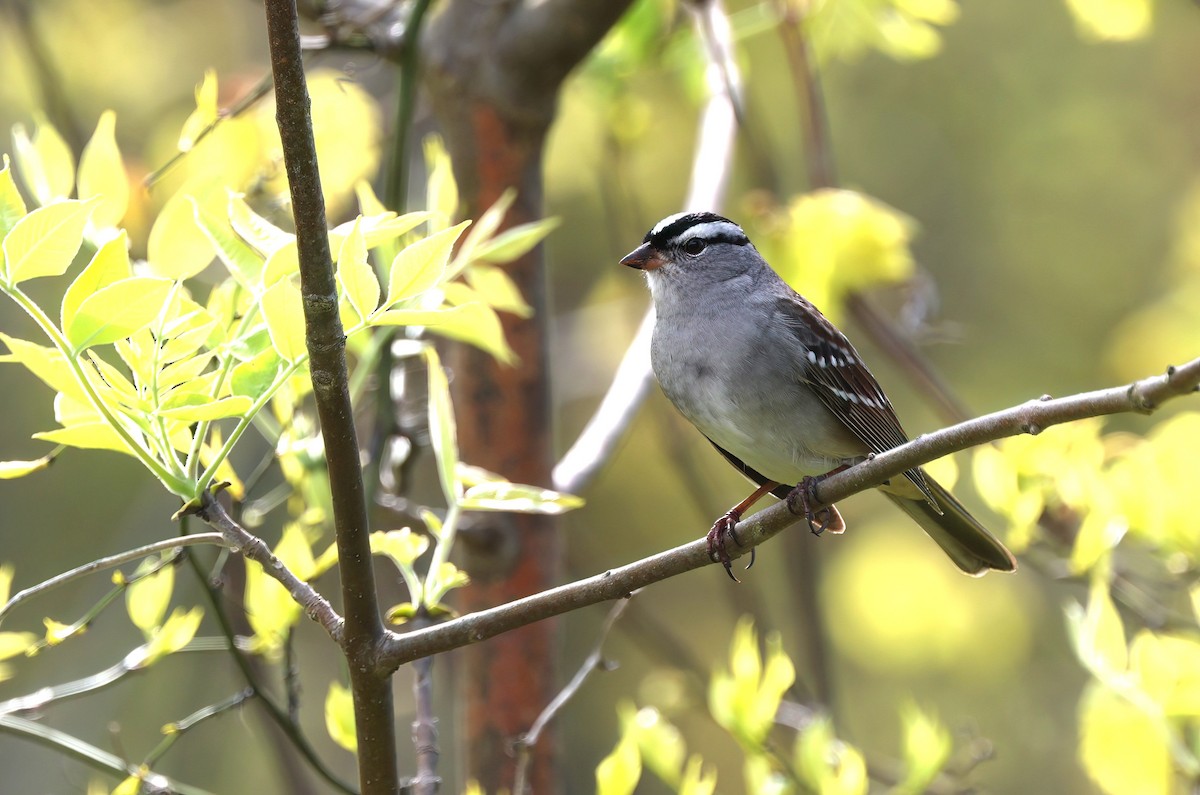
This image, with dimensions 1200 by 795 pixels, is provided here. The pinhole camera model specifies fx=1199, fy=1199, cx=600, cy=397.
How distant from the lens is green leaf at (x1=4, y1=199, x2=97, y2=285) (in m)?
1.22

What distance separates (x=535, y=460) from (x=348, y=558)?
1412 millimetres

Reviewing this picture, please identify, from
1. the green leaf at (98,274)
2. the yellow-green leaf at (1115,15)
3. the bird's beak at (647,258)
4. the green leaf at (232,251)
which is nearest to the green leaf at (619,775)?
the green leaf at (232,251)

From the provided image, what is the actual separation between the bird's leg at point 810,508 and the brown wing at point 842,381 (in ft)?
0.61

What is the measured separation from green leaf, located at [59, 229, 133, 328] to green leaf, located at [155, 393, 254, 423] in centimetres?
14

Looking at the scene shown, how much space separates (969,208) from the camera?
21.8 ft

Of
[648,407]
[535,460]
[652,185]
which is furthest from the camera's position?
[652,185]

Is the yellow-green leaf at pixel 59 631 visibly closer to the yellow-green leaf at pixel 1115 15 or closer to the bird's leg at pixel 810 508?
the bird's leg at pixel 810 508

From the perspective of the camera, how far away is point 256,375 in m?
1.34

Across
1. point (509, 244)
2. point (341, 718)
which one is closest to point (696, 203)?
point (509, 244)

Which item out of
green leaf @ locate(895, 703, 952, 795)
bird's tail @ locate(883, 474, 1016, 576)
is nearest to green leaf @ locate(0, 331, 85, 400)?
green leaf @ locate(895, 703, 952, 795)

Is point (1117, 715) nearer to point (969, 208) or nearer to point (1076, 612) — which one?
point (1076, 612)

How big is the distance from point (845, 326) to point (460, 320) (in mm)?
4087

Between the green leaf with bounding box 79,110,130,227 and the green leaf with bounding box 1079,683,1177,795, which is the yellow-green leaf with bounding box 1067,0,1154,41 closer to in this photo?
the green leaf with bounding box 1079,683,1177,795

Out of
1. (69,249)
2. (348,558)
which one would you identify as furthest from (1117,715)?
(69,249)
